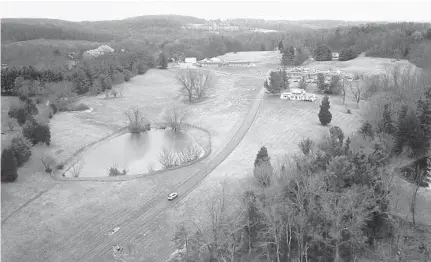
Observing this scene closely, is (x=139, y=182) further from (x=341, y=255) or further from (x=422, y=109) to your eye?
(x=422, y=109)

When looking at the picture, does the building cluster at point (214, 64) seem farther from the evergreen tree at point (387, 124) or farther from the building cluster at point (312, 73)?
the evergreen tree at point (387, 124)

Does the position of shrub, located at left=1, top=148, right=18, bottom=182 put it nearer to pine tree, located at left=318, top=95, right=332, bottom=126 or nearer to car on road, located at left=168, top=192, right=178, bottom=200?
car on road, located at left=168, top=192, right=178, bottom=200

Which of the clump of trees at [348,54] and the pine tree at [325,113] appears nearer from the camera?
the pine tree at [325,113]

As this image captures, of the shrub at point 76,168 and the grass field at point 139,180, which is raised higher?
the grass field at point 139,180

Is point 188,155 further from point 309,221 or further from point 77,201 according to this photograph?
point 309,221

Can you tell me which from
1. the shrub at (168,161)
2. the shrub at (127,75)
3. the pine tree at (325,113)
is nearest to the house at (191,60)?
the shrub at (127,75)

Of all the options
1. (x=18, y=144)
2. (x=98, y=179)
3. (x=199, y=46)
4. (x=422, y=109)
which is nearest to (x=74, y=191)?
(x=98, y=179)

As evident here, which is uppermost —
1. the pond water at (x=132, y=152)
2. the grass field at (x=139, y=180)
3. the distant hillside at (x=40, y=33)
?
the distant hillside at (x=40, y=33)
